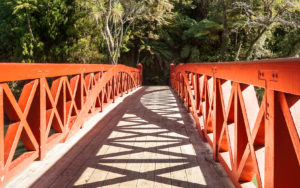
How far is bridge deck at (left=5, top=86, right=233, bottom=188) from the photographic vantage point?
7.55ft

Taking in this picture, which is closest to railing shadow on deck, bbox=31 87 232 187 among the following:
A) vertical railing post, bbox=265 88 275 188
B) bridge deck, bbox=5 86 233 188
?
bridge deck, bbox=5 86 233 188

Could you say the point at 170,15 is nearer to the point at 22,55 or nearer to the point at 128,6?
the point at 128,6

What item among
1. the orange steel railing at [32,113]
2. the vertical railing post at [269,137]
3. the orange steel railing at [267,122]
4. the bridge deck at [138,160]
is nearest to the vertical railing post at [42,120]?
the orange steel railing at [32,113]

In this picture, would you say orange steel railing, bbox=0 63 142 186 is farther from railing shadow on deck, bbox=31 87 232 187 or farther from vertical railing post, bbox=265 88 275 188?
vertical railing post, bbox=265 88 275 188

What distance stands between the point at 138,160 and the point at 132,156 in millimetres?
143

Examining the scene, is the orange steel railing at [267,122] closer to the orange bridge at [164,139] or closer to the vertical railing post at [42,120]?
the orange bridge at [164,139]

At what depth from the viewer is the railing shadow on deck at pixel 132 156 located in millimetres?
2336

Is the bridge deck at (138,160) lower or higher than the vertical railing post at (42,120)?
lower

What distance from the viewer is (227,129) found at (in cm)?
221

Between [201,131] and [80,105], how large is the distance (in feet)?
6.14

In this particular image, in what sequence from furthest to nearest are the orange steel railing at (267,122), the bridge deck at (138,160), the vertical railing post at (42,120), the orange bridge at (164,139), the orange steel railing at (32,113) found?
the vertical railing post at (42,120)
the bridge deck at (138,160)
the orange steel railing at (32,113)
the orange bridge at (164,139)
the orange steel railing at (267,122)

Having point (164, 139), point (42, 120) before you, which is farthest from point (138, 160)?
point (42, 120)

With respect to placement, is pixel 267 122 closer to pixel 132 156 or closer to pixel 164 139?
pixel 132 156

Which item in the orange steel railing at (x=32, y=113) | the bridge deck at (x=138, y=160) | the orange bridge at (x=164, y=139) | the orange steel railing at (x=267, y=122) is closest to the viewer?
the orange steel railing at (x=267, y=122)
